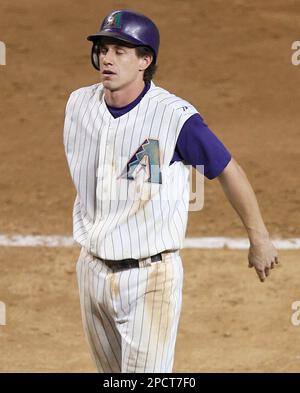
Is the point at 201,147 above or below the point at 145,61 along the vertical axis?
below

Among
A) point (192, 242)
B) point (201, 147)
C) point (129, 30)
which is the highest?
point (129, 30)

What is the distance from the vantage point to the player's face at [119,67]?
15.9 ft

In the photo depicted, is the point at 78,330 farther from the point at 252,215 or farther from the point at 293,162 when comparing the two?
the point at 293,162

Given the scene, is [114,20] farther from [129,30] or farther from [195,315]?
[195,315]

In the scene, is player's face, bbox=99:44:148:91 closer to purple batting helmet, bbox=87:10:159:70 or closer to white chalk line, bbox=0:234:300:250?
purple batting helmet, bbox=87:10:159:70

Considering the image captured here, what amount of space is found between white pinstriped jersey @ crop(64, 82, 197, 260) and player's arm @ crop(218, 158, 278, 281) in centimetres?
21

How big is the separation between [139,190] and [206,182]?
15.1 feet

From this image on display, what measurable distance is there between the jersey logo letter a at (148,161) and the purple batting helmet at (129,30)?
0.44 m

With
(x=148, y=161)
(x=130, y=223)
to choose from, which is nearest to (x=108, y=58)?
(x=148, y=161)

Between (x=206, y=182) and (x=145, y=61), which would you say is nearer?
(x=145, y=61)

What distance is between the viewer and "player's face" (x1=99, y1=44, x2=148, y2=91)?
486 centimetres

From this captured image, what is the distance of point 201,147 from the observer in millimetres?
4793

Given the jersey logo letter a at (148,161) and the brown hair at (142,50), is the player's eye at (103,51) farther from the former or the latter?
the jersey logo letter a at (148,161)

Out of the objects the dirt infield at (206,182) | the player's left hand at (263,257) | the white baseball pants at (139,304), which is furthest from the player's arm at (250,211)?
the dirt infield at (206,182)
